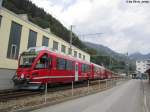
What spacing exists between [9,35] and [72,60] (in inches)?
332

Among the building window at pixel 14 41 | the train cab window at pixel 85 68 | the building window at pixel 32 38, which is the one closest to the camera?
the building window at pixel 14 41

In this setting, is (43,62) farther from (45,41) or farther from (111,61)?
(111,61)

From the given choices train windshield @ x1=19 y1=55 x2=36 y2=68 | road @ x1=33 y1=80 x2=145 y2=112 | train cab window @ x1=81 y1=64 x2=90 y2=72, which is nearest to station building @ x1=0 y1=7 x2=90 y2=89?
train windshield @ x1=19 y1=55 x2=36 y2=68

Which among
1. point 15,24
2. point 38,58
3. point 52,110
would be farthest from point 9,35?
point 52,110

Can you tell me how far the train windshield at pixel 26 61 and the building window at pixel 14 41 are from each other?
8.63m

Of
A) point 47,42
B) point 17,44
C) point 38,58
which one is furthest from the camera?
point 47,42

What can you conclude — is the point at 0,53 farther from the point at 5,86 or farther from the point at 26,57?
the point at 26,57

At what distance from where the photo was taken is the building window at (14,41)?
26353mm

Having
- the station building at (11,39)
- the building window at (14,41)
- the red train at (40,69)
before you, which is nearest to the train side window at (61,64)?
the red train at (40,69)

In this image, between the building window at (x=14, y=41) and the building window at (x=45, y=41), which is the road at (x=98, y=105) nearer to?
the building window at (x=14, y=41)

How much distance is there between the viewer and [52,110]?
411 inches

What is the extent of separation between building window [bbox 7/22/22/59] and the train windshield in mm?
8635

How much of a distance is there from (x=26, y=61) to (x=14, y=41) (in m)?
10.2

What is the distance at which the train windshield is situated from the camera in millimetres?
17303
